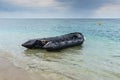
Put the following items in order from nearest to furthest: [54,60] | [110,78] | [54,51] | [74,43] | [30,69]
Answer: [110,78], [30,69], [54,60], [54,51], [74,43]

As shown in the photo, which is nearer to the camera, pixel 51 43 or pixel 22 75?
pixel 22 75

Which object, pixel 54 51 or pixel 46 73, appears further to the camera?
pixel 54 51

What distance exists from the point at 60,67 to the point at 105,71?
2136 mm

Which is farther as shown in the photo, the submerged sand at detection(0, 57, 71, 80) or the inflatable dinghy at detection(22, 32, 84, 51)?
the inflatable dinghy at detection(22, 32, 84, 51)

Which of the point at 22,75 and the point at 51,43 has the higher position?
the point at 51,43

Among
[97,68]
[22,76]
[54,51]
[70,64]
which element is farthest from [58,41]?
[22,76]

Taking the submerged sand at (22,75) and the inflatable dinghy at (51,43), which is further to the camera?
the inflatable dinghy at (51,43)

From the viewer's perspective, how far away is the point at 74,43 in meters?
14.7

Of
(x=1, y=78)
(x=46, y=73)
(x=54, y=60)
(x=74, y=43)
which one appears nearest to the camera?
(x=1, y=78)

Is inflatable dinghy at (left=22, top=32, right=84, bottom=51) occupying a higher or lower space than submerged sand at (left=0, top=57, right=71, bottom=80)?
higher

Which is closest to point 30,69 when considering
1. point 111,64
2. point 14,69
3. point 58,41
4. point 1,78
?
point 14,69

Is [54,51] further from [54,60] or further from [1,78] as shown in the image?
[1,78]

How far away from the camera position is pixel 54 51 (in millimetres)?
12734

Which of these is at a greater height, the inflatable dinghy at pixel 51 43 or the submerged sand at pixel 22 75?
the inflatable dinghy at pixel 51 43
